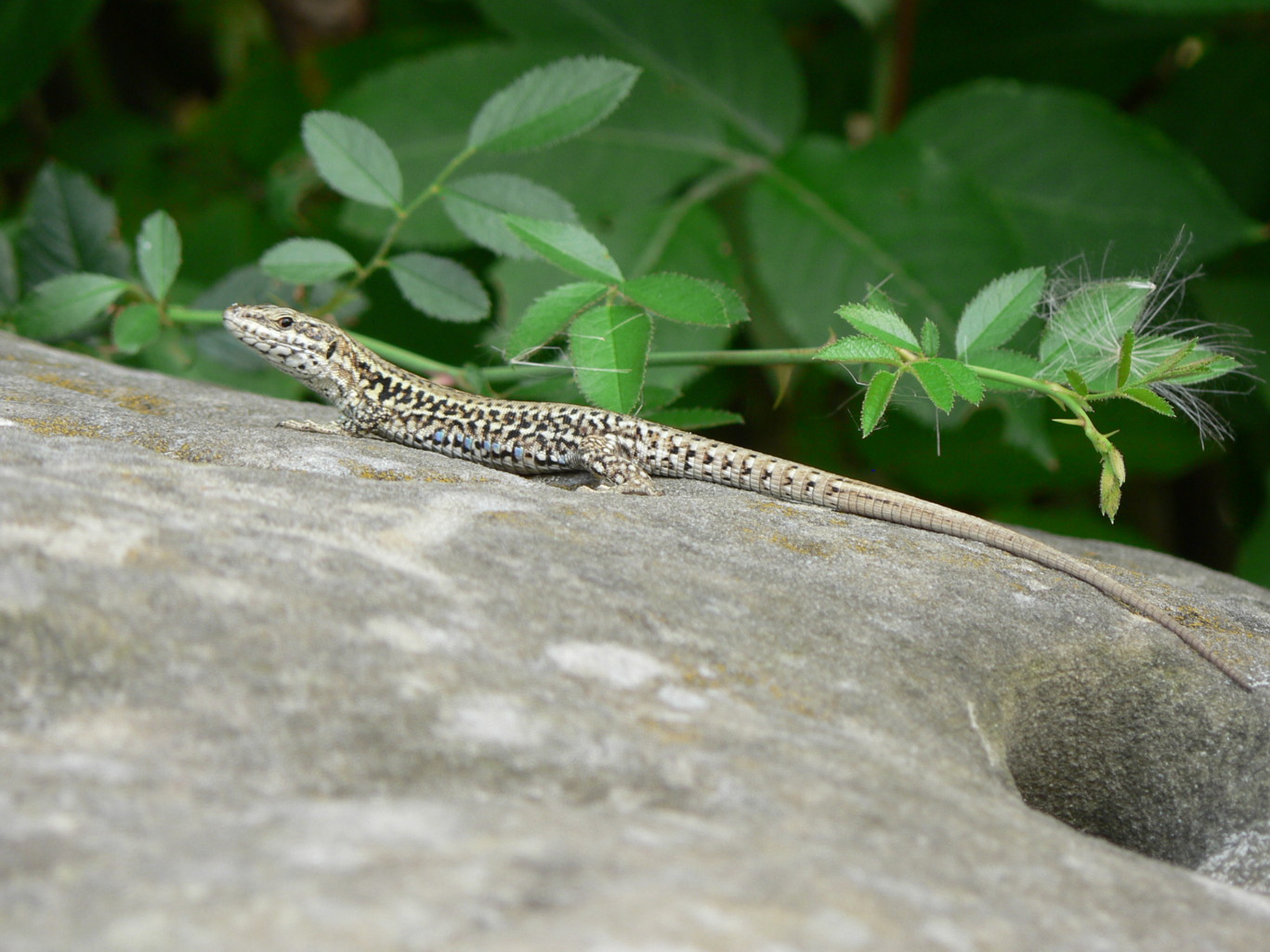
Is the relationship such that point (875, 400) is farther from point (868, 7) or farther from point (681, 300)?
point (868, 7)

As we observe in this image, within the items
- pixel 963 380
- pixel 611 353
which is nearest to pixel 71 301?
pixel 611 353

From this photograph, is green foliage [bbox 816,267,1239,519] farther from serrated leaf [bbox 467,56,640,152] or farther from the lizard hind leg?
serrated leaf [bbox 467,56,640,152]

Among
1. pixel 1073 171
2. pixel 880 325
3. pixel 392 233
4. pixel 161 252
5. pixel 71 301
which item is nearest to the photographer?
pixel 880 325

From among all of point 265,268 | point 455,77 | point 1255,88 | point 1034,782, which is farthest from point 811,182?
point 1255,88

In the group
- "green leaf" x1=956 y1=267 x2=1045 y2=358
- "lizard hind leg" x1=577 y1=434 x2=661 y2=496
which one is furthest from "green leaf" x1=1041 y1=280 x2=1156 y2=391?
"lizard hind leg" x1=577 y1=434 x2=661 y2=496

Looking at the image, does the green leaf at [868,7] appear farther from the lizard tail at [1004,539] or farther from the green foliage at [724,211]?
the lizard tail at [1004,539]

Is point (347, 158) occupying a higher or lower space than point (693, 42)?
lower

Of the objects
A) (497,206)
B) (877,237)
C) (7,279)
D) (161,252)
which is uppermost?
(877,237)
